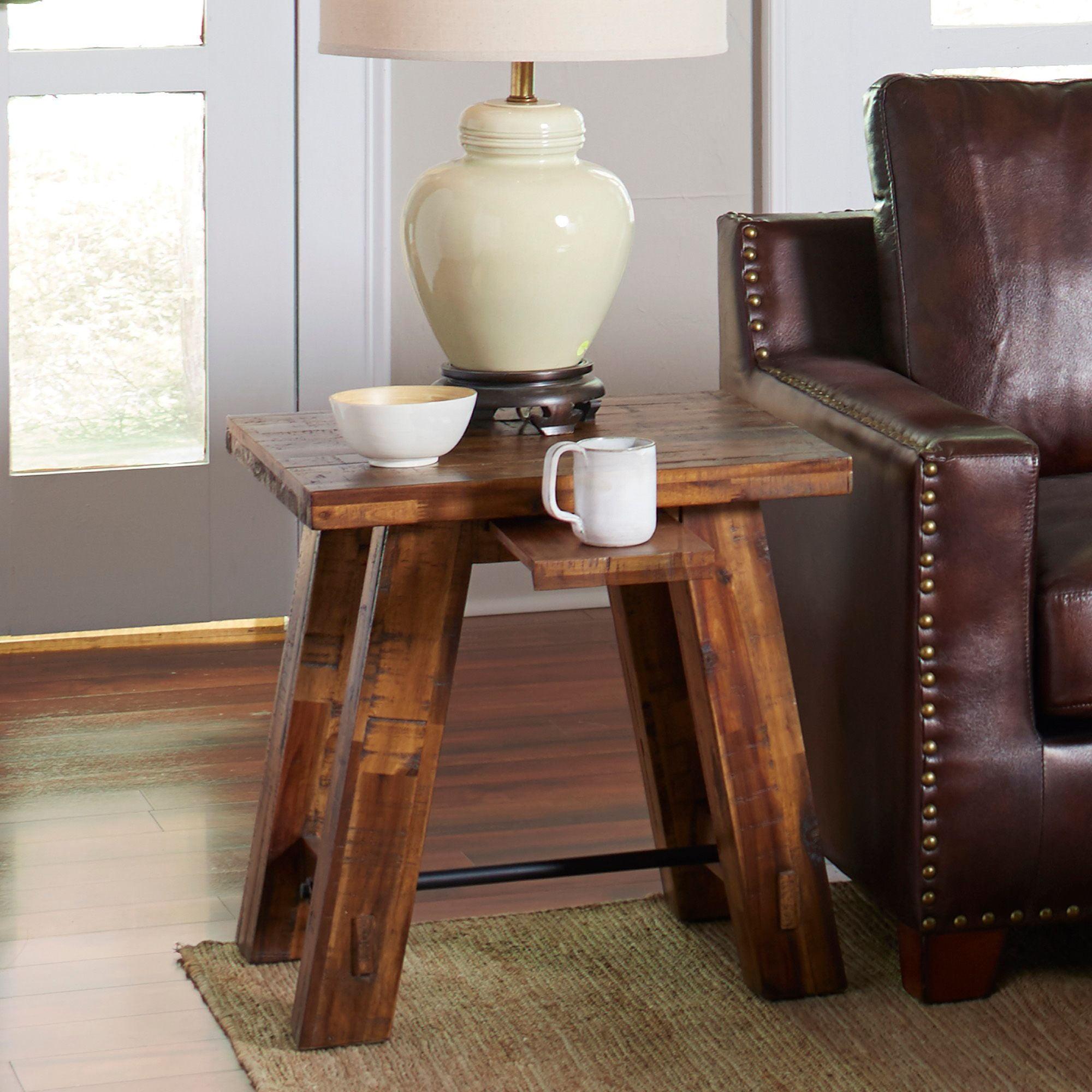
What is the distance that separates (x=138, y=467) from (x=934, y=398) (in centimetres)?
168

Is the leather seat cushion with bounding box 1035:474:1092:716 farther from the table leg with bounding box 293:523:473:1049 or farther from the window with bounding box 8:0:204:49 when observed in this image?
the window with bounding box 8:0:204:49

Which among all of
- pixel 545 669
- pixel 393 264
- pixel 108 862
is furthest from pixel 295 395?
pixel 108 862

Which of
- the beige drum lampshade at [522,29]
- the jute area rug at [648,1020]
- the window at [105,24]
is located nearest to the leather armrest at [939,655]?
the jute area rug at [648,1020]

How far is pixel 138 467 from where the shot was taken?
9.76 ft

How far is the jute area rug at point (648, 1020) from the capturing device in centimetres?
Result: 156

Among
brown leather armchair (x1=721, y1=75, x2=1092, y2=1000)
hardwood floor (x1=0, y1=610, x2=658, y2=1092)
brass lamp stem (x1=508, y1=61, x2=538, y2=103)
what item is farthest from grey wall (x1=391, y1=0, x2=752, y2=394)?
brass lamp stem (x1=508, y1=61, x2=538, y2=103)

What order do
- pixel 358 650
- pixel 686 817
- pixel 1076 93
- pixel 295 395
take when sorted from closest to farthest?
pixel 358 650, pixel 686 817, pixel 1076 93, pixel 295 395

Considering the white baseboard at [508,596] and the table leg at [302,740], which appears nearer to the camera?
the table leg at [302,740]

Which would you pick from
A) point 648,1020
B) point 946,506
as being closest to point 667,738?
point 648,1020

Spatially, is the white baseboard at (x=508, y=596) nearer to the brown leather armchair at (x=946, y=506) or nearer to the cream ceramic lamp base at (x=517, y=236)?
the brown leather armchair at (x=946, y=506)

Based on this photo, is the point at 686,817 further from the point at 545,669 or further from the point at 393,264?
the point at 393,264

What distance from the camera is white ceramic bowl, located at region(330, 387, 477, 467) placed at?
1.50 meters

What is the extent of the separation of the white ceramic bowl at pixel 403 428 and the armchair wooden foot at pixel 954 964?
68 cm

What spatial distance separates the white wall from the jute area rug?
1.36 meters
